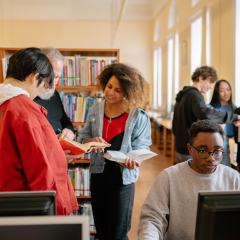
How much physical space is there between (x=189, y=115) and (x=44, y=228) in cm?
257

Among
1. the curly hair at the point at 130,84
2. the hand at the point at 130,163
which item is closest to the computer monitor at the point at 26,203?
the hand at the point at 130,163

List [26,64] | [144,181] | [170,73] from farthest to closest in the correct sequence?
[170,73] → [144,181] → [26,64]

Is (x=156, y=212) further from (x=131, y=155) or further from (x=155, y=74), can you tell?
(x=155, y=74)

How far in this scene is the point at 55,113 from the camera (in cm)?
221

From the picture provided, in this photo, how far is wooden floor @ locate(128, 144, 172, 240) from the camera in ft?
11.2

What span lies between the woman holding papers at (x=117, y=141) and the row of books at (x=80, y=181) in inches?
32.3

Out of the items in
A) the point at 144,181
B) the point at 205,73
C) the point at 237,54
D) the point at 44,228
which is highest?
the point at 237,54

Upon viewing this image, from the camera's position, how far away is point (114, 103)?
2158 mm

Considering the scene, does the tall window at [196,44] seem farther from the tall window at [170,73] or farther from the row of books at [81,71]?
the row of books at [81,71]

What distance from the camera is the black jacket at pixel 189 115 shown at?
2902 mm

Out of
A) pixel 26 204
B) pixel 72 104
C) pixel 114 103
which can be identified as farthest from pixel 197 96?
pixel 26 204

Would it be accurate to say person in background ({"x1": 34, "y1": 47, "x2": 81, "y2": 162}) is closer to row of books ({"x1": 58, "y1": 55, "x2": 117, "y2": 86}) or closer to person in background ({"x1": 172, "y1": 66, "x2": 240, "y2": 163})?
row of books ({"x1": 58, "y1": 55, "x2": 117, "y2": 86})

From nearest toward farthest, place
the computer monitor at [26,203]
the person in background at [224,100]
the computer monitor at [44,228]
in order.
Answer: the computer monitor at [44,228] → the computer monitor at [26,203] → the person in background at [224,100]

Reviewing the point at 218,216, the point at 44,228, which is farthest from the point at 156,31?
the point at 44,228
